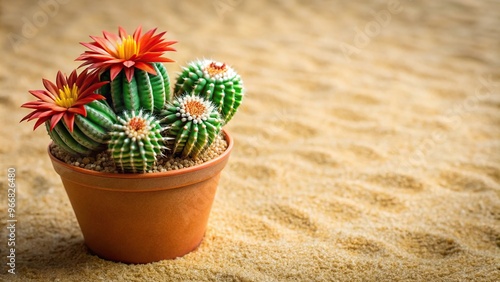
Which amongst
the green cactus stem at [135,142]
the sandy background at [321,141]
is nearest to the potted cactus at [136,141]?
the green cactus stem at [135,142]

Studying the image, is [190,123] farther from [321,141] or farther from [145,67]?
[321,141]

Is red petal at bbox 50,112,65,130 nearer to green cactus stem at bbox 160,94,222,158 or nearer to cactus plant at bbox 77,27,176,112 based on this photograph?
cactus plant at bbox 77,27,176,112

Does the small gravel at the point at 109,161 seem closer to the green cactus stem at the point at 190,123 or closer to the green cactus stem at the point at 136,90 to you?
the green cactus stem at the point at 190,123

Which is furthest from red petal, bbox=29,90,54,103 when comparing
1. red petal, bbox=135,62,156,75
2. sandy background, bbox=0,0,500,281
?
sandy background, bbox=0,0,500,281

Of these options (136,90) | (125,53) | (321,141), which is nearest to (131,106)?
A: (136,90)

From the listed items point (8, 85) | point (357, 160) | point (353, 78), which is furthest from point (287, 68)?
point (8, 85)

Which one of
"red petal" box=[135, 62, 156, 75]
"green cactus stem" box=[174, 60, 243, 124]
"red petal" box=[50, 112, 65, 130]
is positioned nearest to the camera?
"red petal" box=[50, 112, 65, 130]
